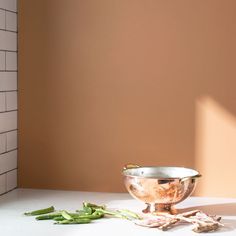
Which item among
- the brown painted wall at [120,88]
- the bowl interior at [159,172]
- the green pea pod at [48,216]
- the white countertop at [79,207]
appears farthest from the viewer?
the brown painted wall at [120,88]

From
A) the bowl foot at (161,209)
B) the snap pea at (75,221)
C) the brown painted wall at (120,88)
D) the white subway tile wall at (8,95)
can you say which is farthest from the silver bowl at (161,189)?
the white subway tile wall at (8,95)

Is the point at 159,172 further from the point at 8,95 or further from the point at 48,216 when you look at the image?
the point at 8,95

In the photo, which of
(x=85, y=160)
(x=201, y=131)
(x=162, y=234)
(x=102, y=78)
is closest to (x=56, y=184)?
(x=85, y=160)

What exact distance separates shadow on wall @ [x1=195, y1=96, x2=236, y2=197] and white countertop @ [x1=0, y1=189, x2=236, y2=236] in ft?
0.19

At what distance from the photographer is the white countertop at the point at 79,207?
148 cm

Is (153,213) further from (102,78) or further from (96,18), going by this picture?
(96,18)

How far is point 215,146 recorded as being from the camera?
6.31ft

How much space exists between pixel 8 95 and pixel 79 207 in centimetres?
48

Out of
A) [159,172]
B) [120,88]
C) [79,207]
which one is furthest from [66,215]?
[120,88]

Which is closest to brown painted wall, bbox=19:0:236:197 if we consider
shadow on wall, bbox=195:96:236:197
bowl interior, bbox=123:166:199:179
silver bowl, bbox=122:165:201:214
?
shadow on wall, bbox=195:96:236:197

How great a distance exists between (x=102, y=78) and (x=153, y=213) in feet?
1.81

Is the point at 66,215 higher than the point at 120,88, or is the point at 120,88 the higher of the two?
the point at 120,88

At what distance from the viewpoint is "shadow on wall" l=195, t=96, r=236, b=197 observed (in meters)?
1.92

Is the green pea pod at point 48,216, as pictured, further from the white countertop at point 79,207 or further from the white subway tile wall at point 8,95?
the white subway tile wall at point 8,95
